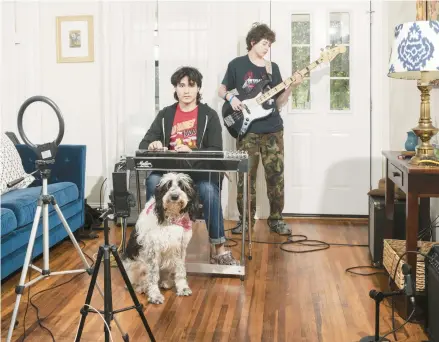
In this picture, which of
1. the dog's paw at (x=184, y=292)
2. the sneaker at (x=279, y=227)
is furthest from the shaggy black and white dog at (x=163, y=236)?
the sneaker at (x=279, y=227)

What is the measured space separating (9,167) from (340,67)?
275 cm

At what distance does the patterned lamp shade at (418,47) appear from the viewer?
2.47 m

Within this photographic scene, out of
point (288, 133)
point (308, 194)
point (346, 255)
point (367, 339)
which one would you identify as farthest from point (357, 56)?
point (367, 339)

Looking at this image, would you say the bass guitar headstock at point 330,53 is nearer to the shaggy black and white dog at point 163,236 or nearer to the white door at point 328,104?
the white door at point 328,104

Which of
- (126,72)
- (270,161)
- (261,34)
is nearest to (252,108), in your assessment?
(270,161)

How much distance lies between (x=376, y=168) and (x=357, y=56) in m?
0.95

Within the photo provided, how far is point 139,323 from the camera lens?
2594 mm

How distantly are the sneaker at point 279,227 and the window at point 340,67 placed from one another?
1.13 metres

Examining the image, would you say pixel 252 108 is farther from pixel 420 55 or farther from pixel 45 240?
pixel 45 240

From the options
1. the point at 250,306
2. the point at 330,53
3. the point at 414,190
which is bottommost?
the point at 250,306

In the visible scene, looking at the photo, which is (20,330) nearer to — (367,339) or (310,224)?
(367,339)

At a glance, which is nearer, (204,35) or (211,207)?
(211,207)

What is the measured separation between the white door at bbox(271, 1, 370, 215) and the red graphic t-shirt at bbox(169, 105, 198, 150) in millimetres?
1515

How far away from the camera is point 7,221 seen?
306 centimetres
